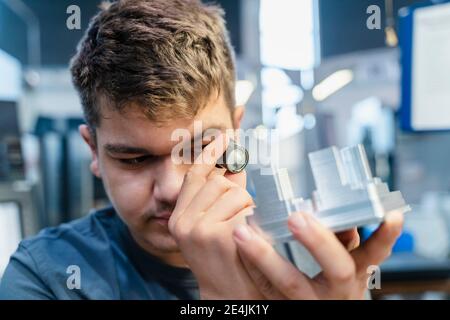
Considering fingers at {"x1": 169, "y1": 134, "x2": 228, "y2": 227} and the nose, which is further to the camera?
the nose

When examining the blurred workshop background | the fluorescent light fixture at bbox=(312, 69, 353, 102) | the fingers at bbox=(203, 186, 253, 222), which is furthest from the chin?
the fluorescent light fixture at bbox=(312, 69, 353, 102)

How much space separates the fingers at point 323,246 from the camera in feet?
1.09

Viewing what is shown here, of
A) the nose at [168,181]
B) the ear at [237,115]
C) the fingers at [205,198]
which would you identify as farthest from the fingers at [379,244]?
the ear at [237,115]

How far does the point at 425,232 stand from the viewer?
158cm

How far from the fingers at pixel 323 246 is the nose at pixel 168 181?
245mm

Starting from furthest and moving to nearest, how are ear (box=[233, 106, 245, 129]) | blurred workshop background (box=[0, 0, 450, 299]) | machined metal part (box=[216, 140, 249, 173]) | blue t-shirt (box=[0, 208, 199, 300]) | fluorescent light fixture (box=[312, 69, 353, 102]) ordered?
fluorescent light fixture (box=[312, 69, 353, 102]) → blurred workshop background (box=[0, 0, 450, 299]) → ear (box=[233, 106, 245, 129]) → blue t-shirt (box=[0, 208, 199, 300]) → machined metal part (box=[216, 140, 249, 173])

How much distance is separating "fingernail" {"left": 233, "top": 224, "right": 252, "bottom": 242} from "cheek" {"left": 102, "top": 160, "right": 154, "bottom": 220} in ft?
0.79

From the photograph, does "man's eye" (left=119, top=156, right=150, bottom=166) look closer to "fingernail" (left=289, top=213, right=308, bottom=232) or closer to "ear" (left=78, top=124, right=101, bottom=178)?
"ear" (left=78, top=124, right=101, bottom=178)

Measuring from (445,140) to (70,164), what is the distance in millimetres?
1534

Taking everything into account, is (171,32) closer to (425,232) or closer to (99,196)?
(99,196)

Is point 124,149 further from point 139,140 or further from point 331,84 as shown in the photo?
point 331,84

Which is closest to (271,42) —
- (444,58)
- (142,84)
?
(444,58)

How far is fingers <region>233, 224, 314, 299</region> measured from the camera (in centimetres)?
36

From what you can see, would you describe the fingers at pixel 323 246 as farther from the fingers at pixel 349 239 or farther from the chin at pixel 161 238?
the chin at pixel 161 238
